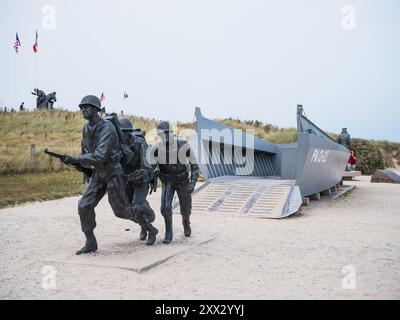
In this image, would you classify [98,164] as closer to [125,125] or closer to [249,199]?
[125,125]

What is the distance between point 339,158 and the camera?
1920 centimetres

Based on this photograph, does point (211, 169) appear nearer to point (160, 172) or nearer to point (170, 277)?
point (160, 172)

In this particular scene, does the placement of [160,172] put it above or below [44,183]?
above

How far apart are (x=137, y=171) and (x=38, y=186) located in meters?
12.3

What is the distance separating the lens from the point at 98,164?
6637mm

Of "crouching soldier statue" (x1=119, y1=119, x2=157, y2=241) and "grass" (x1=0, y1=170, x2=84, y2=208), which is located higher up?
"crouching soldier statue" (x1=119, y1=119, x2=157, y2=241)

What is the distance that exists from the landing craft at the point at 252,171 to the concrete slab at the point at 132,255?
4380 millimetres

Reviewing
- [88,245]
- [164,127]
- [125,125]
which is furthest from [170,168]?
[88,245]

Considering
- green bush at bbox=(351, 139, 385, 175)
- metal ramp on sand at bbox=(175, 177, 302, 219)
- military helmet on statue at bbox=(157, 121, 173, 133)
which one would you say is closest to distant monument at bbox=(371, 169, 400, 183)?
green bush at bbox=(351, 139, 385, 175)

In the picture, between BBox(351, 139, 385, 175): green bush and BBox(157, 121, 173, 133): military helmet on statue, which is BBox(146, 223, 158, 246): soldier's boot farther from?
BBox(351, 139, 385, 175): green bush

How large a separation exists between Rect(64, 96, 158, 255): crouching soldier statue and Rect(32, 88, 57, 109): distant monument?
1407 inches

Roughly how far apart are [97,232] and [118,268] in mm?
3293

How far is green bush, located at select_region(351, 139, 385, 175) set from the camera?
116ft
